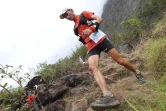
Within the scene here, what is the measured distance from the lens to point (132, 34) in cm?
1329

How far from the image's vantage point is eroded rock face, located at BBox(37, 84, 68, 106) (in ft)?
20.7

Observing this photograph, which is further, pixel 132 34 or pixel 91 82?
pixel 132 34

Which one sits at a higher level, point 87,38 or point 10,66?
point 10,66

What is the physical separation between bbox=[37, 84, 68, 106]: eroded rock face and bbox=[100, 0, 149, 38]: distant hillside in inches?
638

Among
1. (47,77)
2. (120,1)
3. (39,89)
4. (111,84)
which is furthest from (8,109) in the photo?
(120,1)

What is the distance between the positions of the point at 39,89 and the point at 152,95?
10.4 ft

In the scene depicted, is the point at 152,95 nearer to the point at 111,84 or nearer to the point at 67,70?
the point at 111,84

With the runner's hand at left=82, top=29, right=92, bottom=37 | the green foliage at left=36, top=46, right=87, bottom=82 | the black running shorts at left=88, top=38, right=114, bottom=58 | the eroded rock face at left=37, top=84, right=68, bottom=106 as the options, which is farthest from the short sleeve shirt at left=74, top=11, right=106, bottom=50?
the green foliage at left=36, top=46, right=87, bottom=82

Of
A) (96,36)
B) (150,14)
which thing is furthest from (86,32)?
(150,14)

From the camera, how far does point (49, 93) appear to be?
6336 millimetres

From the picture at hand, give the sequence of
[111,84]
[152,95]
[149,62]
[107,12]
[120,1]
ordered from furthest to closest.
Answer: [107,12], [120,1], [111,84], [149,62], [152,95]

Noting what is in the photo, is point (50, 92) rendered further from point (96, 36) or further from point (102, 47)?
point (96, 36)

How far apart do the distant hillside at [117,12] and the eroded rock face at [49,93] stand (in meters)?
16.2

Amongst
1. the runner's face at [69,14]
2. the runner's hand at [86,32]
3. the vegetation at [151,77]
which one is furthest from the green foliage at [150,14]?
the runner's hand at [86,32]
